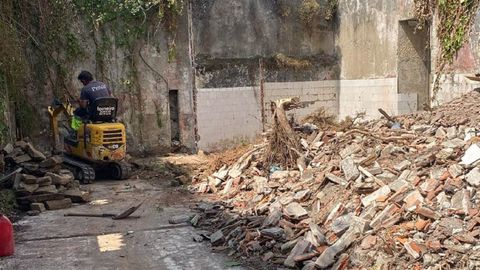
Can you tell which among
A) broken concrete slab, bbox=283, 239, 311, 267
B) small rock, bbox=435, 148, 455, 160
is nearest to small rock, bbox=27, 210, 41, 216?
broken concrete slab, bbox=283, 239, 311, 267

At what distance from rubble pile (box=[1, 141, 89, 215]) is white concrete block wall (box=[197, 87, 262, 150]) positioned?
16.1 feet

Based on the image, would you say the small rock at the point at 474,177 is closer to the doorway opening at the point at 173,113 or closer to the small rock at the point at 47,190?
the small rock at the point at 47,190

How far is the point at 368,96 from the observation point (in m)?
14.4

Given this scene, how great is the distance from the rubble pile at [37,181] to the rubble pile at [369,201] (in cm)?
262

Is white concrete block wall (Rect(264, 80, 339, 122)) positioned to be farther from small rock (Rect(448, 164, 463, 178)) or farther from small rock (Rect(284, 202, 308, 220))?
small rock (Rect(448, 164, 463, 178))

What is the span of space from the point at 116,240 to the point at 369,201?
11.4 feet

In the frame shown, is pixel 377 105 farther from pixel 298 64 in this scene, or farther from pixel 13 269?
pixel 13 269

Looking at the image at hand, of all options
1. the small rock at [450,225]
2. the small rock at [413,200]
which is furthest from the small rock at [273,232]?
the small rock at [450,225]

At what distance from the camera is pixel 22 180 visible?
9.24 m

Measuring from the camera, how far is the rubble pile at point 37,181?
9.08 metres

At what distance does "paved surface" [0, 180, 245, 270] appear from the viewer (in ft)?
20.8

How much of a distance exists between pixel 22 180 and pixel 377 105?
29.8 ft

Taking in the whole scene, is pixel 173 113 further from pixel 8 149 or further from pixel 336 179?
pixel 336 179

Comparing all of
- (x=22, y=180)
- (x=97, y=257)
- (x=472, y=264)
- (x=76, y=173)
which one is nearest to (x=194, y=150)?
(x=76, y=173)
